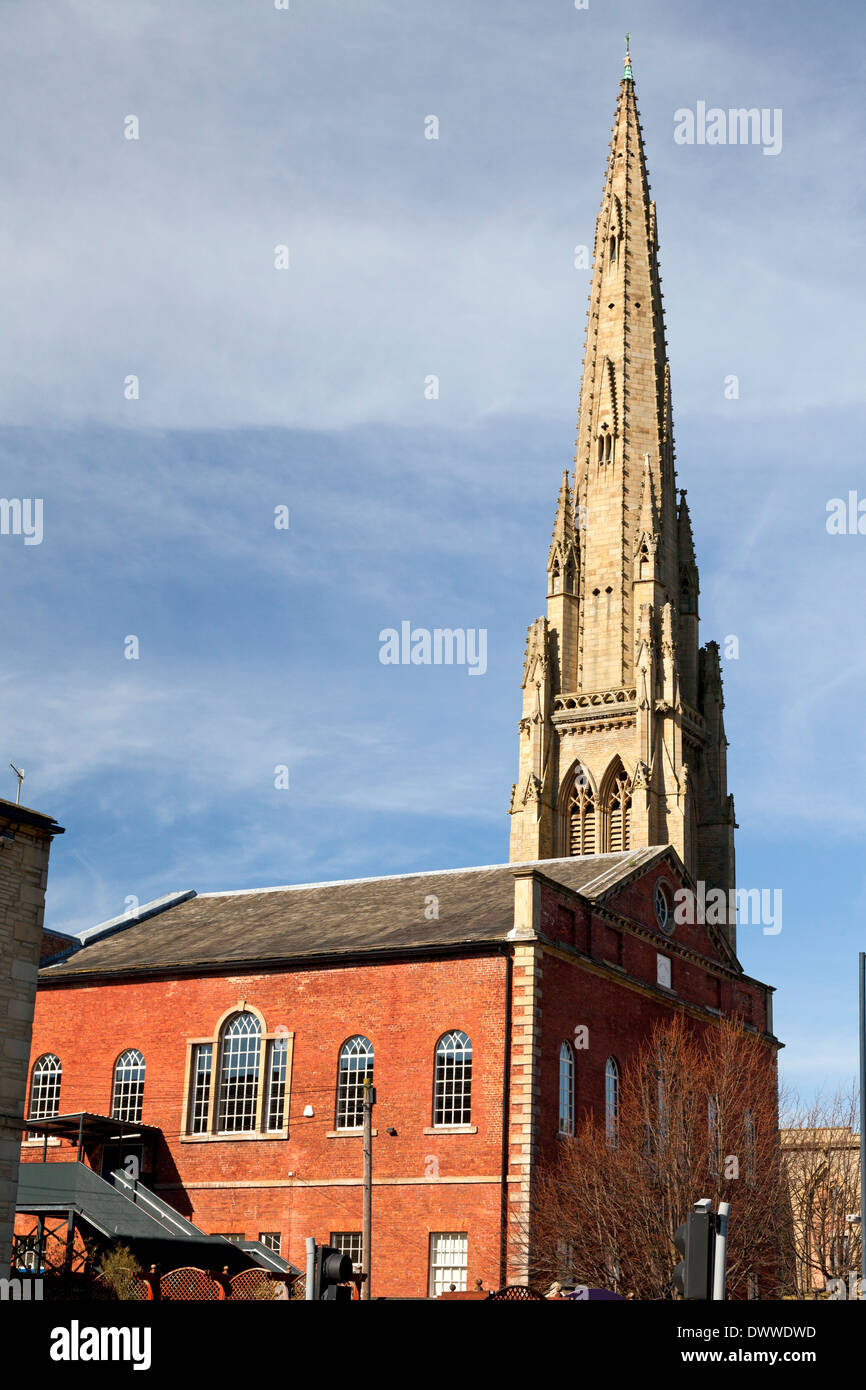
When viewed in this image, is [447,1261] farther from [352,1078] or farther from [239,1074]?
[239,1074]

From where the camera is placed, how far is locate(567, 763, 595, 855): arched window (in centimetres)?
7944

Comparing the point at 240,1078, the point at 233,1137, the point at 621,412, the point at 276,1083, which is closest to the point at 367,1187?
the point at 276,1083

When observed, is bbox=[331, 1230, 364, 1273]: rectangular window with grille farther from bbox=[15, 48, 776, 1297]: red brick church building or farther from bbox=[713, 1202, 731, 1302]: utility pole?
bbox=[713, 1202, 731, 1302]: utility pole

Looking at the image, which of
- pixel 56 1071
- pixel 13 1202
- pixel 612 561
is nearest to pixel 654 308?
pixel 612 561

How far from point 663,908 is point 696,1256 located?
34.2m

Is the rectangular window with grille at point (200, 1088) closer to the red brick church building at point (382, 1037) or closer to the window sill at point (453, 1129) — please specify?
the red brick church building at point (382, 1037)

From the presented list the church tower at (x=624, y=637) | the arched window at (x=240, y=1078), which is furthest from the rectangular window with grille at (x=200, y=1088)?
the church tower at (x=624, y=637)

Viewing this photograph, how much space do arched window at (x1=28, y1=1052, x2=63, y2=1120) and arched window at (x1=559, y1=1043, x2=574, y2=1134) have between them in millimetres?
14613

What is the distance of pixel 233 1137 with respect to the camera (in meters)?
40.3

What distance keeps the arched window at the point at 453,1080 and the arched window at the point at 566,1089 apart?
232 centimetres

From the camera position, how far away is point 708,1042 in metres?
45.3

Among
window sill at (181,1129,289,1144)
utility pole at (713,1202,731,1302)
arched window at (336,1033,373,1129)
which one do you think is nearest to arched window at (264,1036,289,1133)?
window sill at (181,1129,289,1144)

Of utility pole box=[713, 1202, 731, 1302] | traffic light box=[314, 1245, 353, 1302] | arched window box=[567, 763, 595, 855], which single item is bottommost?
traffic light box=[314, 1245, 353, 1302]
